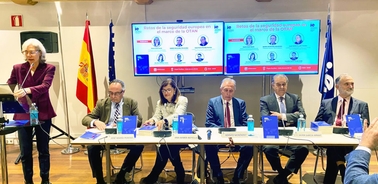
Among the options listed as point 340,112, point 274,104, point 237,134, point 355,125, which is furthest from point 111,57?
point 355,125

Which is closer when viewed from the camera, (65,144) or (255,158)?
(255,158)

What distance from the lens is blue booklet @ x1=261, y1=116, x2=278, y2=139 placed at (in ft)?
8.00

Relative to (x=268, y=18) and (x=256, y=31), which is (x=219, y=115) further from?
(x=268, y=18)

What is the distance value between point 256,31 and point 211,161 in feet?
6.23

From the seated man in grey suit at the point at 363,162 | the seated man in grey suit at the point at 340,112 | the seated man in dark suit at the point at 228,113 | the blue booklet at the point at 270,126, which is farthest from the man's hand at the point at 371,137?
the seated man in dark suit at the point at 228,113

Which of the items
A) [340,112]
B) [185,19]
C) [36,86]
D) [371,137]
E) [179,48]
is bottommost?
[340,112]

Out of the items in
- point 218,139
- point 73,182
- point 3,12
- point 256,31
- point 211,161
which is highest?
point 3,12

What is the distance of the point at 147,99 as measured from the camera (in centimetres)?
455

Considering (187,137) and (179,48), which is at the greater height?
(179,48)

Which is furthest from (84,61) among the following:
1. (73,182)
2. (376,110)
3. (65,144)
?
(376,110)

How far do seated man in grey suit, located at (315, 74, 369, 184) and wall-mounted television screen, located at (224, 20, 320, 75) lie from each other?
1043mm

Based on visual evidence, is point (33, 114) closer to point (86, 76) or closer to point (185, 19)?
point (86, 76)

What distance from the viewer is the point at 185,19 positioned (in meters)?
4.33

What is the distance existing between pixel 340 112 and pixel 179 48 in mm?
2068
